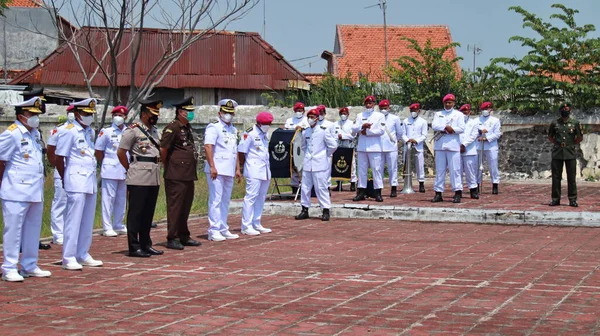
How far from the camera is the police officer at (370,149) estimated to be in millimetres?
17047

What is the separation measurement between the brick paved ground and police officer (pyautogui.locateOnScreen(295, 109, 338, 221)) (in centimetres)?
190

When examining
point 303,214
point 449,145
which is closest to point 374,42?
point 449,145

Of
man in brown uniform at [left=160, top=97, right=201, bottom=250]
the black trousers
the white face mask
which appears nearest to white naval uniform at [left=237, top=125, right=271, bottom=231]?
man in brown uniform at [left=160, top=97, right=201, bottom=250]

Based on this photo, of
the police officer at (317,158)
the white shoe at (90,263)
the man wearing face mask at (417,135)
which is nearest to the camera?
the white shoe at (90,263)

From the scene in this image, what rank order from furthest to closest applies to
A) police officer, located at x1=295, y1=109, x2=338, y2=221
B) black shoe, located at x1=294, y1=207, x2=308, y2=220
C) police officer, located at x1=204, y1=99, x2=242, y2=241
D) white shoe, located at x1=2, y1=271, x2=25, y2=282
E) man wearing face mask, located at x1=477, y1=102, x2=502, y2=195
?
1. man wearing face mask, located at x1=477, y1=102, x2=502, y2=195
2. black shoe, located at x1=294, y1=207, x2=308, y2=220
3. police officer, located at x1=295, y1=109, x2=338, y2=221
4. police officer, located at x1=204, y1=99, x2=242, y2=241
5. white shoe, located at x1=2, y1=271, x2=25, y2=282

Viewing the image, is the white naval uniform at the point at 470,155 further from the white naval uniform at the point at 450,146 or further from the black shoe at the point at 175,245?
the black shoe at the point at 175,245

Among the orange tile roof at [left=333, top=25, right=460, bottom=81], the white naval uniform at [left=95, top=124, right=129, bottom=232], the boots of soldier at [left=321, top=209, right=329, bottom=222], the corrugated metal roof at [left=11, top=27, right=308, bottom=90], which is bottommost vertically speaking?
the boots of soldier at [left=321, top=209, right=329, bottom=222]

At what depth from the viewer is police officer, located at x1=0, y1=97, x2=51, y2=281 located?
921cm

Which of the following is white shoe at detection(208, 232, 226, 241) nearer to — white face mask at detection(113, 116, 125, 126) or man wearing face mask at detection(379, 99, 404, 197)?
white face mask at detection(113, 116, 125, 126)

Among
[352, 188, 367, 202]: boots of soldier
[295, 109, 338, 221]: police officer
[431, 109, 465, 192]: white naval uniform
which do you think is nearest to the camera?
[295, 109, 338, 221]: police officer

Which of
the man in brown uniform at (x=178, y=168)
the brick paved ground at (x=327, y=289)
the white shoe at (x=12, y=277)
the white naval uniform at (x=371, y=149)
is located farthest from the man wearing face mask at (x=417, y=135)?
the white shoe at (x=12, y=277)

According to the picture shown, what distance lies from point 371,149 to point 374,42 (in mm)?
32630

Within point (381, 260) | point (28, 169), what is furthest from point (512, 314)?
point (28, 169)

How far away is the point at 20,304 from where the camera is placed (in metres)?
8.11
